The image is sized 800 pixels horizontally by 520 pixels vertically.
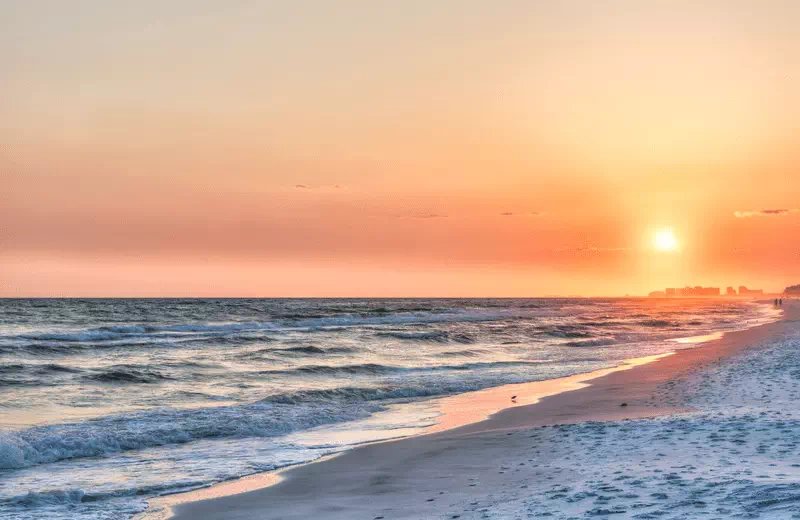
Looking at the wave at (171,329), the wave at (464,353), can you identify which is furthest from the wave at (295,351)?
the wave at (171,329)

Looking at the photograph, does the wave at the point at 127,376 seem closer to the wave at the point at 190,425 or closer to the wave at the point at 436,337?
the wave at the point at 190,425

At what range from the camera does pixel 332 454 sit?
13.3 metres

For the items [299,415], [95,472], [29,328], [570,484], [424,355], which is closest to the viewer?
[570,484]

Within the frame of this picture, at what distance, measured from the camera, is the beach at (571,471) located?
313 inches

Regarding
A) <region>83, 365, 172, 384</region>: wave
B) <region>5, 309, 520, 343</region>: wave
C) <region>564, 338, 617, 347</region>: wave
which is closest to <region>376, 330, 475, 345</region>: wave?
<region>564, 338, 617, 347</region>: wave

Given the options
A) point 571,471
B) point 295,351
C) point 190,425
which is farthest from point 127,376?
point 571,471

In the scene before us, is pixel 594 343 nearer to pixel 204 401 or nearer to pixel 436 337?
pixel 436 337

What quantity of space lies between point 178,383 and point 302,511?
16545 mm

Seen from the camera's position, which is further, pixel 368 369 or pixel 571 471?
pixel 368 369

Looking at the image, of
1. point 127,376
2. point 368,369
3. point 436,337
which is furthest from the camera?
point 436,337

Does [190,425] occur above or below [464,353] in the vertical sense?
above

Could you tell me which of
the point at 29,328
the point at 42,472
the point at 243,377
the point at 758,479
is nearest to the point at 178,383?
the point at 243,377

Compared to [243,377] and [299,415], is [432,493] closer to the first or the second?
[299,415]

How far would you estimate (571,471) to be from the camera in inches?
394
